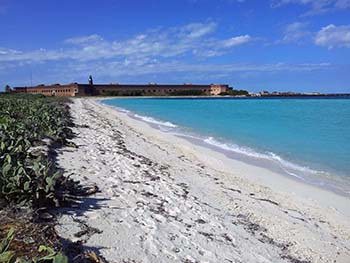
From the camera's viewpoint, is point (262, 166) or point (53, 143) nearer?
point (53, 143)

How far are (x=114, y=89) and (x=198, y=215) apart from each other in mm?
107114

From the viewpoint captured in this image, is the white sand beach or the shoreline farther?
the shoreline

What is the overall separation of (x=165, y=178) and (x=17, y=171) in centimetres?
340

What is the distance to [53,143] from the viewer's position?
902 centimetres

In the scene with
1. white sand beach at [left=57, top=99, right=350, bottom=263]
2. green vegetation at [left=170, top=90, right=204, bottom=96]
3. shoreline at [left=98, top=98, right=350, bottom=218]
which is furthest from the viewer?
green vegetation at [left=170, top=90, right=204, bottom=96]

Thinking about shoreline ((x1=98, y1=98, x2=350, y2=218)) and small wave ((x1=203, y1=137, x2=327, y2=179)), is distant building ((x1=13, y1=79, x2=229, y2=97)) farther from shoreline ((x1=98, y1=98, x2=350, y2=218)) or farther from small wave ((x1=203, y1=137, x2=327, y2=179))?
shoreline ((x1=98, y1=98, x2=350, y2=218))

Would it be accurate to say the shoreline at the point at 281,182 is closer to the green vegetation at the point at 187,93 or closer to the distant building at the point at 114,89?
the distant building at the point at 114,89

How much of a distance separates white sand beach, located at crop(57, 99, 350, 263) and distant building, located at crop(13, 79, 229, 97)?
9104 centimetres

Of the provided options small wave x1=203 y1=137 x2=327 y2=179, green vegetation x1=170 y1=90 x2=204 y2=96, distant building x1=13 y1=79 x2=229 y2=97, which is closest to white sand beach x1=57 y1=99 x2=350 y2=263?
small wave x1=203 y1=137 x2=327 y2=179

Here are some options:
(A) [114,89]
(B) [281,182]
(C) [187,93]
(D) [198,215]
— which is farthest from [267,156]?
(C) [187,93]

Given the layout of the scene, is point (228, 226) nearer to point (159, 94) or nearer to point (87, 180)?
point (87, 180)

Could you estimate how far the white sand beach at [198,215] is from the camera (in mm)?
3854

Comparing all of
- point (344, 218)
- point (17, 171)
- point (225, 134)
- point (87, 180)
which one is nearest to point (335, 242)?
point (344, 218)

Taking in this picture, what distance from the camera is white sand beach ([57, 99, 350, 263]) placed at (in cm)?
385
